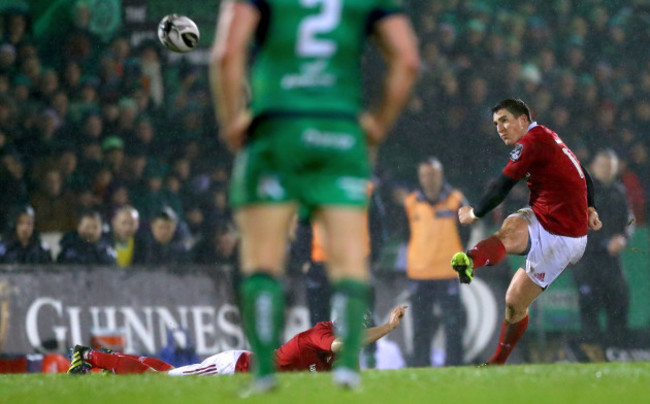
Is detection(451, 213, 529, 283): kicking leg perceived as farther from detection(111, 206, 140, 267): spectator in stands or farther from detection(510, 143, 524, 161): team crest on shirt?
detection(111, 206, 140, 267): spectator in stands

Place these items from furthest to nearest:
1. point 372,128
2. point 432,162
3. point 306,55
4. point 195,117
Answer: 1. point 195,117
2. point 432,162
3. point 372,128
4. point 306,55

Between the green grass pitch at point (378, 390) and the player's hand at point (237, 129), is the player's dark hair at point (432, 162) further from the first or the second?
the player's hand at point (237, 129)

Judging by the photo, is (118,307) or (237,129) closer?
(237,129)

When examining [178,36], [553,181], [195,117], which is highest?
[178,36]

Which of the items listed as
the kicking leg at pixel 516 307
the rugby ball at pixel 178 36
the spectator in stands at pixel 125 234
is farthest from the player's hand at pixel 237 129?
the spectator in stands at pixel 125 234

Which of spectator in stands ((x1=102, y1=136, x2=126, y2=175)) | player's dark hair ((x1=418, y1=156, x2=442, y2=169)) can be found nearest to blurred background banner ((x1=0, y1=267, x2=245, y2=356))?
spectator in stands ((x1=102, y1=136, x2=126, y2=175))

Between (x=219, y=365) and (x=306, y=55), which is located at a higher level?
(x=306, y=55)

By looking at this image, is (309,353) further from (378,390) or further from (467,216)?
(378,390)

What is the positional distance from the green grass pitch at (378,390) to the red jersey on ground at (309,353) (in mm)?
1831

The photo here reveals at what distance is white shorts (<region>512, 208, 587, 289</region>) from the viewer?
791cm

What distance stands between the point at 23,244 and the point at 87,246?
2.04 feet

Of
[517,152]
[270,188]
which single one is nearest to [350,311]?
[270,188]

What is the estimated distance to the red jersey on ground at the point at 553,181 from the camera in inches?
308

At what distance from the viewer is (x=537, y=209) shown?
803 centimetres
